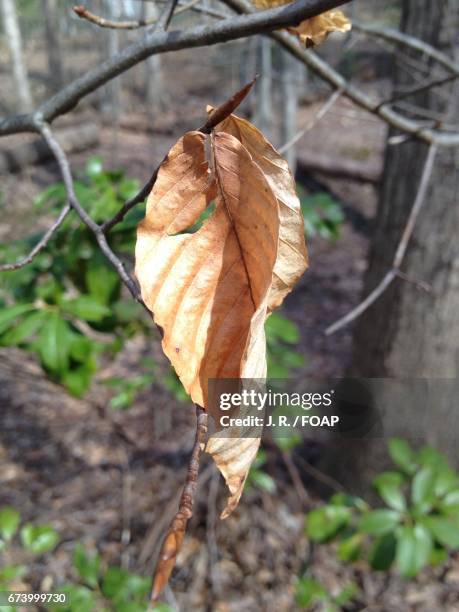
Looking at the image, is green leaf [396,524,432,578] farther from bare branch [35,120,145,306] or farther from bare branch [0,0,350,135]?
bare branch [0,0,350,135]

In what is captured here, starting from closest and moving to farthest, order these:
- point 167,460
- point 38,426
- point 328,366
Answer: point 167,460 < point 38,426 < point 328,366

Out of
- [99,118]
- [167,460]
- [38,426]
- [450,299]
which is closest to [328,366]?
[167,460]

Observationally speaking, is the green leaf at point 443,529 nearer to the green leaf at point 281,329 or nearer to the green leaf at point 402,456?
the green leaf at point 402,456

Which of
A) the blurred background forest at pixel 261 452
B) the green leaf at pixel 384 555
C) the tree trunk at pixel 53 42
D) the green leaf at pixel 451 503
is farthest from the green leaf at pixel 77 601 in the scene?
the tree trunk at pixel 53 42

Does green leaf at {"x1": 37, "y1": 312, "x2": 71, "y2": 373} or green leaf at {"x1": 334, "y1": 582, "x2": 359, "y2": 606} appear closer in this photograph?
green leaf at {"x1": 37, "y1": 312, "x2": 71, "y2": 373}

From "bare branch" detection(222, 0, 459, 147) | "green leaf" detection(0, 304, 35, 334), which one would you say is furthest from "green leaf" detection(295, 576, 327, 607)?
"bare branch" detection(222, 0, 459, 147)

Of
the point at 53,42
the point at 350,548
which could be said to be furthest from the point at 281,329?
the point at 53,42

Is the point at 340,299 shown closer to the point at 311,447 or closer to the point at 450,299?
the point at 311,447
